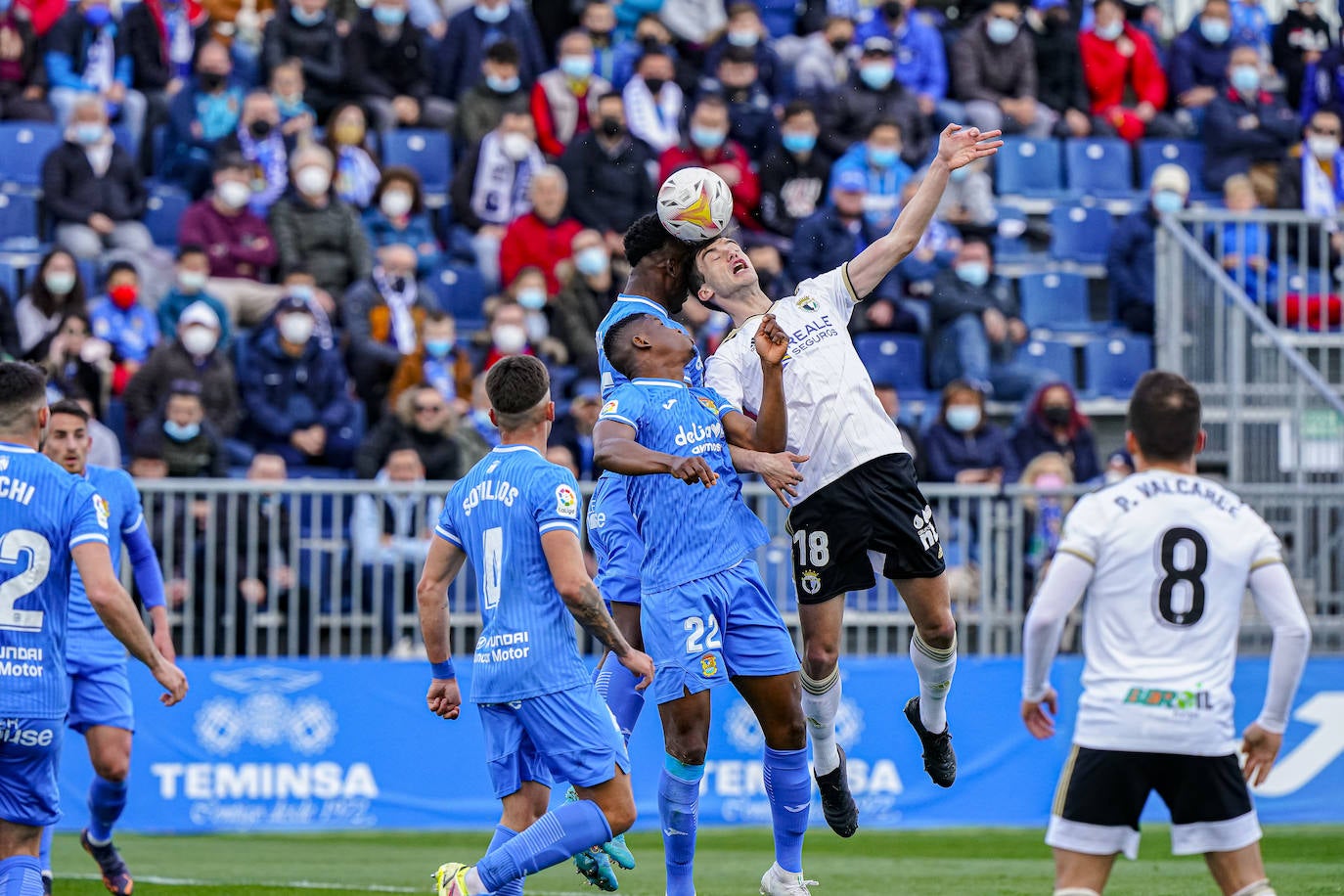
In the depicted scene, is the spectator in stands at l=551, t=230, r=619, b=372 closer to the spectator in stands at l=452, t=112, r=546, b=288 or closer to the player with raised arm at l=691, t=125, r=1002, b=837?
the spectator in stands at l=452, t=112, r=546, b=288

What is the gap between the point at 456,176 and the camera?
1880 cm

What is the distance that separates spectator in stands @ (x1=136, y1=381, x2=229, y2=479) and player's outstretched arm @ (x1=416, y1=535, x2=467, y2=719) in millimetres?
7710

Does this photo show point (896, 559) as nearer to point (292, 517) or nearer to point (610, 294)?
point (292, 517)

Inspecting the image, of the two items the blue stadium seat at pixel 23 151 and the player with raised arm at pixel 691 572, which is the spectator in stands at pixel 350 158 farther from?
the player with raised arm at pixel 691 572

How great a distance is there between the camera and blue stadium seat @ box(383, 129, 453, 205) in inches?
763

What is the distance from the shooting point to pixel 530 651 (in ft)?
25.0

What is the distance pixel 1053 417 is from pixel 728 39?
20.2ft

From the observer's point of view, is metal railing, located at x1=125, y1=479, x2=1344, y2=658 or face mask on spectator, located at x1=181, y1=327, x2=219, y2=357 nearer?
metal railing, located at x1=125, y1=479, x2=1344, y2=658

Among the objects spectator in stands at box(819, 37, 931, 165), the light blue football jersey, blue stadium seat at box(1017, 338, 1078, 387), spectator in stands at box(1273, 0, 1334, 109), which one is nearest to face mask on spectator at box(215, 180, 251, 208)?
spectator in stands at box(819, 37, 931, 165)

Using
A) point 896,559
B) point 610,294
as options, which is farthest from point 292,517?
point 896,559

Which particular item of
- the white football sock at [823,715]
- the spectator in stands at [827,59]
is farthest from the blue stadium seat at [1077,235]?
the white football sock at [823,715]

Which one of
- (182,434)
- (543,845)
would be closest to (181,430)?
(182,434)

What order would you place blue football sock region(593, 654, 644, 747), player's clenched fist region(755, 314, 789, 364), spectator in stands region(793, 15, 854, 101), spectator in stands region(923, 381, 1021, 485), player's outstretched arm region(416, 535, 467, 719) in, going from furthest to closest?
spectator in stands region(793, 15, 854, 101)
spectator in stands region(923, 381, 1021, 485)
blue football sock region(593, 654, 644, 747)
player's clenched fist region(755, 314, 789, 364)
player's outstretched arm region(416, 535, 467, 719)

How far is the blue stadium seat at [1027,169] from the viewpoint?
20.3 metres
